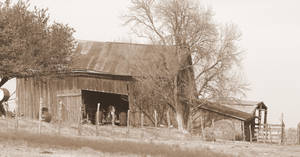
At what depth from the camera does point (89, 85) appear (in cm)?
3900

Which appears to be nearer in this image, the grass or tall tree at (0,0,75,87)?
the grass

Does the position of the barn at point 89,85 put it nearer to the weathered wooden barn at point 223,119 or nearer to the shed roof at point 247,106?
the weathered wooden barn at point 223,119

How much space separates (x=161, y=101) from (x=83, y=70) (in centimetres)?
678

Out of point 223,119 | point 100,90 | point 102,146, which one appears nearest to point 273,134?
point 223,119

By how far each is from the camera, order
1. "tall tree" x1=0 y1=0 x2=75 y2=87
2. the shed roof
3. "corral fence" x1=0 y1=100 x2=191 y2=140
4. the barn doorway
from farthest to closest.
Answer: the shed roof
the barn doorway
"tall tree" x1=0 y1=0 x2=75 y2=87
"corral fence" x1=0 y1=100 x2=191 y2=140

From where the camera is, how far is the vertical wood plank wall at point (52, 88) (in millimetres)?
38938

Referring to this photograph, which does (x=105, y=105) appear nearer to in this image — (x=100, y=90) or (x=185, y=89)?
(x=100, y=90)

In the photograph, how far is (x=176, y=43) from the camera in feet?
129

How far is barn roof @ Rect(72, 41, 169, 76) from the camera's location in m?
39.4

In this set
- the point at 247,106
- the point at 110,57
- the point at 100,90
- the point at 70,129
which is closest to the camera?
the point at 70,129

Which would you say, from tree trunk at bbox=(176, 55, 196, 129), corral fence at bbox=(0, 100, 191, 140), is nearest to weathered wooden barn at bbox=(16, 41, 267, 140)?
tree trunk at bbox=(176, 55, 196, 129)

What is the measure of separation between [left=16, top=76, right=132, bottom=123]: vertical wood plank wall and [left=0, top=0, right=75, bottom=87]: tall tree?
1837 millimetres

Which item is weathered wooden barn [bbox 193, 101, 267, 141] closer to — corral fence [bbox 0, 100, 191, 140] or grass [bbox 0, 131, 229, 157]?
corral fence [bbox 0, 100, 191, 140]

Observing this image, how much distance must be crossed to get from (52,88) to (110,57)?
5489mm
